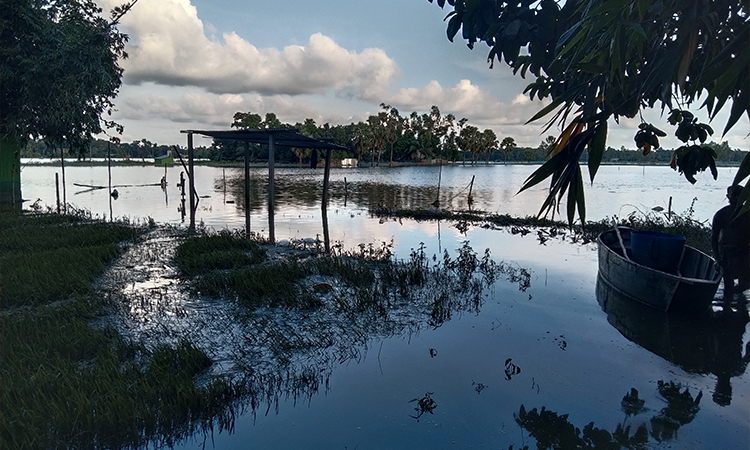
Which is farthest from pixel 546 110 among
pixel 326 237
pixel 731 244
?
pixel 326 237

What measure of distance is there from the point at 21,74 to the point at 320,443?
16.7m

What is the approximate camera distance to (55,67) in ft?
45.0

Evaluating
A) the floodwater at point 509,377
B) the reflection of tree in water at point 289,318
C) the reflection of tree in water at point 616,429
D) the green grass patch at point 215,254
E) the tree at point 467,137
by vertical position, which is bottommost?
the reflection of tree in water at point 616,429

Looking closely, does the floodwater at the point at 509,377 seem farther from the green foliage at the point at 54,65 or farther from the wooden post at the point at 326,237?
the green foliage at the point at 54,65

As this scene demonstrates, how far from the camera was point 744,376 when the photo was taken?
5691mm

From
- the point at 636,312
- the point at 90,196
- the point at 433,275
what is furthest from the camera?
the point at 90,196

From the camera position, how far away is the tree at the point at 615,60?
3.18 metres

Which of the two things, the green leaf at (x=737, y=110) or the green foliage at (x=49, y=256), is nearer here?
the green leaf at (x=737, y=110)

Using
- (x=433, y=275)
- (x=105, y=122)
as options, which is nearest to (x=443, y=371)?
(x=433, y=275)

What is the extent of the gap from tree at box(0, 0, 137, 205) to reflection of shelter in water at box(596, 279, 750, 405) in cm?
1673

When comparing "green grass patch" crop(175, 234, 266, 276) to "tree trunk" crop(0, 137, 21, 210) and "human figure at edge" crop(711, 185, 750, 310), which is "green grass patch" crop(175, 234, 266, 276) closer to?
"human figure at edge" crop(711, 185, 750, 310)

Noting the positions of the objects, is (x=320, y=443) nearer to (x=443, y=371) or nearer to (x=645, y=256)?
(x=443, y=371)

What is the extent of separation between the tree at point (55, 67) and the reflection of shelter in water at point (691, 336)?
54.9ft

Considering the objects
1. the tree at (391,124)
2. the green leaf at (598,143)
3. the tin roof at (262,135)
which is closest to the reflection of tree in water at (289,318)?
the green leaf at (598,143)
